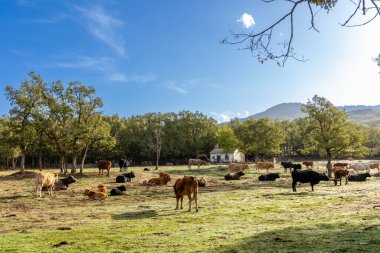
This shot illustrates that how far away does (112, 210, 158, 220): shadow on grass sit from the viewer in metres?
16.8

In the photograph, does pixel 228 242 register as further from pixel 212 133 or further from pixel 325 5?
pixel 212 133

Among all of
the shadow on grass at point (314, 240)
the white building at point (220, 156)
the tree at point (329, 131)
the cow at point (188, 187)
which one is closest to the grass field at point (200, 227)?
the shadow on grass at point (314, 240)

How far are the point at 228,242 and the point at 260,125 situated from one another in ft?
284

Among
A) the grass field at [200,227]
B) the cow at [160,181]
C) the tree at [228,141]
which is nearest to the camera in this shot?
the grass field at [200,227]

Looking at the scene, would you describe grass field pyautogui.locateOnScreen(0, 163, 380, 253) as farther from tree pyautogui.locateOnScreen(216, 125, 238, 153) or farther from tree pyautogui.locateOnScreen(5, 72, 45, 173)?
tree pyautogui.locateOnScreen(216, 125, 238, 153)

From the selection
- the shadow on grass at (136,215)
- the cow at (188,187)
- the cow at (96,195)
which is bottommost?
the shadow on grass at (136,215)

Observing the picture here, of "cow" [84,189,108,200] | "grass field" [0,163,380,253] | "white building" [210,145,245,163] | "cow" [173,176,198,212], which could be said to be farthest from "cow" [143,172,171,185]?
"white building" [210,145,245,163]

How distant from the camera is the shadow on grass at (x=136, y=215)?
16.8 meters

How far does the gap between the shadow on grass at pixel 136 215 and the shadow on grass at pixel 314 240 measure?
22.0 ft

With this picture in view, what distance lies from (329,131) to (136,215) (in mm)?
37792

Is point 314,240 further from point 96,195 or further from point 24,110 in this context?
point 24,110

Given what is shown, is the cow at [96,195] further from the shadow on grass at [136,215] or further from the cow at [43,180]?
the shadow on grass at [136,215]

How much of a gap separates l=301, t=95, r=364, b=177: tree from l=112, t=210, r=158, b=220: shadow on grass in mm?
35095

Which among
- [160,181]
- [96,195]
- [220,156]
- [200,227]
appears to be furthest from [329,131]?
[220,156]
